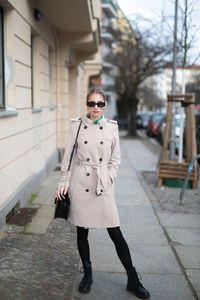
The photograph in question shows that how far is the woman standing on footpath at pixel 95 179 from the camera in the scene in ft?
11.3

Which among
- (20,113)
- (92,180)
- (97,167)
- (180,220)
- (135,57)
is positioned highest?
(135,57)

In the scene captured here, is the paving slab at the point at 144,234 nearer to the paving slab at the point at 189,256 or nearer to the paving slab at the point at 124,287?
the paving slab at the point at 189,256

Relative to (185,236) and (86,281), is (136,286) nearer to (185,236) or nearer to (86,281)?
(86,281)

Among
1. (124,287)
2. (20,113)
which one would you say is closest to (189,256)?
(124,287)

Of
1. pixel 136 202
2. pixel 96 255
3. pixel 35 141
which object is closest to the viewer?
pixel 96 255

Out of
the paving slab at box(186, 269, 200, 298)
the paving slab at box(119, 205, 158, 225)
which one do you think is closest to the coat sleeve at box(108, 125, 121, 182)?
the paving slab at box(186, 269, 200, 298)

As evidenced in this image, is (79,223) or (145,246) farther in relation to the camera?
(145,246)

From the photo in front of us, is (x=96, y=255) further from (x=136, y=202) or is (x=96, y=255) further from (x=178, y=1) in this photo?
(x=178, y=1)

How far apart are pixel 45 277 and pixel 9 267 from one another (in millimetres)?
448

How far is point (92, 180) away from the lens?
345 centimetres

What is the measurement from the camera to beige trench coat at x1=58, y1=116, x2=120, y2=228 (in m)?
3.45

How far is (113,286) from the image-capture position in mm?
3670

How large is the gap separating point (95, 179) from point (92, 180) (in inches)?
1.1

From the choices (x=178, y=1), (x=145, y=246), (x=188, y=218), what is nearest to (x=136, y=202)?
(x=188, y=218)
